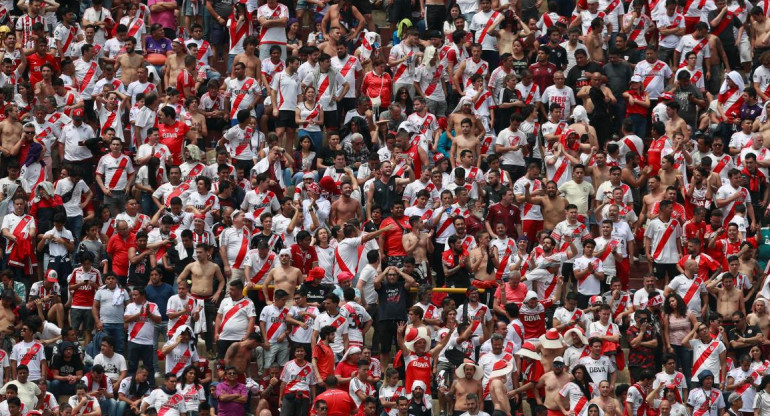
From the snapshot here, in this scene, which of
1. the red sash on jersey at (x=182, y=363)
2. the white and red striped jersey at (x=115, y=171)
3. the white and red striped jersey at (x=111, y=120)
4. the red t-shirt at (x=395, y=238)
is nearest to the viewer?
the red sash on jersey at (x=182, y=363)

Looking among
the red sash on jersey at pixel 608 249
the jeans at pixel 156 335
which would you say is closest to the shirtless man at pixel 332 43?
the red sash on jersey at pixel 608 249

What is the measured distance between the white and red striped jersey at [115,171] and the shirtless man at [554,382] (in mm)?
7471

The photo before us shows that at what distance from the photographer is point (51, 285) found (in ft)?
83.9

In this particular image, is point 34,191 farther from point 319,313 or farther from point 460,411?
point 460,411

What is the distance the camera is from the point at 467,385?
23719 millimetres

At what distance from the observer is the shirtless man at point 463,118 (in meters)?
28.7

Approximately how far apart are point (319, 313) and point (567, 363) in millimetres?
3410

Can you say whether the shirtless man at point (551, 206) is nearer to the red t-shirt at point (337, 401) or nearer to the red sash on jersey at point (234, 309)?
the red sash on jersey at point (234, 309)

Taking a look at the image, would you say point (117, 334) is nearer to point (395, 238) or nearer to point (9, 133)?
point (395, 238)

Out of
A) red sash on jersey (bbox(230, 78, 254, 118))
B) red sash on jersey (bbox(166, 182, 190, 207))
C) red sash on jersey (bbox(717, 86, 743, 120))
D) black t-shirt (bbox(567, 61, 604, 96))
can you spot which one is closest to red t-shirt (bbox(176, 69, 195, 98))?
red sash on jersey (bbox(230, 78, 254, 118))

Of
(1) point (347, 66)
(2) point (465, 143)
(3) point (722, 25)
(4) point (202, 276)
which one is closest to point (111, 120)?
(1) point (347, 66)

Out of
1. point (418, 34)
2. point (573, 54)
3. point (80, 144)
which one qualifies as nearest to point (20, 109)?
point (80, 144)

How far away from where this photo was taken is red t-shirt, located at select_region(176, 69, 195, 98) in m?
29.8

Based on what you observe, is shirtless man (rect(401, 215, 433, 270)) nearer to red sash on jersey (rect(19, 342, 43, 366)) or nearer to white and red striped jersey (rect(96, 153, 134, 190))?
white and red striped jersey (rect(96, 153, 134, 190))
